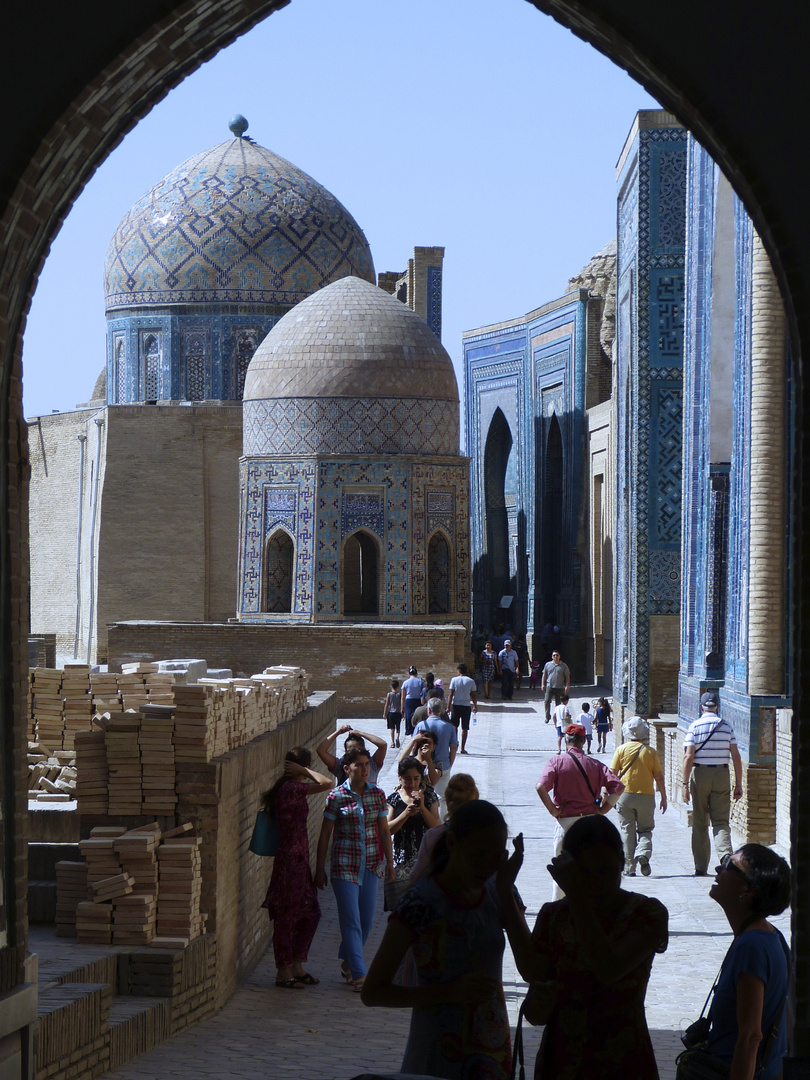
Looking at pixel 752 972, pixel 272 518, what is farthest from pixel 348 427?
pixel 752 972

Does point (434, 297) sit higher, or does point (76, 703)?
point (434, 297)

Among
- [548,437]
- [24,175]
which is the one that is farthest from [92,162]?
[548,437]

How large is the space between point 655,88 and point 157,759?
3.79 metres

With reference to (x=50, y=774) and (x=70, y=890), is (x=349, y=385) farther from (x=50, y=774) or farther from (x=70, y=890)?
(x=70, y=890)

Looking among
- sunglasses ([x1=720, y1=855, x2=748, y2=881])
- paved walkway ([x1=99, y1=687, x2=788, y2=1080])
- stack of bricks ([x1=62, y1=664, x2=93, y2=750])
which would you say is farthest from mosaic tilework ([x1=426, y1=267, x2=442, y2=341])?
sunglasses ([x1=720, y1=855, x2=748, y2=881])

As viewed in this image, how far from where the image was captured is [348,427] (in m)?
24.8

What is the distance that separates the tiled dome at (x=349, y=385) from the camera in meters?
24.8

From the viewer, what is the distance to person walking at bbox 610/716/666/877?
9266mm

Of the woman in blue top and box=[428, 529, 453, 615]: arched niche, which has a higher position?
box=[428, 529, 453, 615]: arched niche

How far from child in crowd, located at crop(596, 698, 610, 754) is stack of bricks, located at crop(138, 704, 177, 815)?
990cm

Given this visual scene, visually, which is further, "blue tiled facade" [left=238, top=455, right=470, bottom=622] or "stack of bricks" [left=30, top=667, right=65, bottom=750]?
"blue tiled facade" [left=238, top=455, right=470, bottom=622]

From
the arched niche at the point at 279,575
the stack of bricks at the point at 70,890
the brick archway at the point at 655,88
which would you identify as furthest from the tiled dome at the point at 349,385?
the brick archway at the point at 655,88

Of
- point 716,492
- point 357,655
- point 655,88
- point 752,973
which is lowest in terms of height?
point 357,655

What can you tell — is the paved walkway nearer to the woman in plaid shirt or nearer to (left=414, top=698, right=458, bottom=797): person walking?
the woman in plaid shirt
